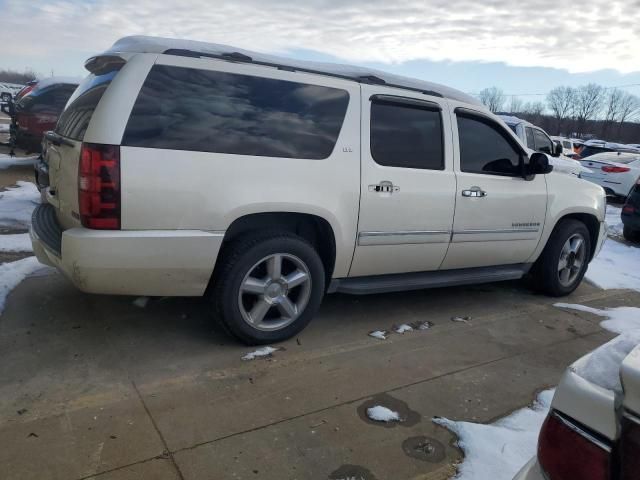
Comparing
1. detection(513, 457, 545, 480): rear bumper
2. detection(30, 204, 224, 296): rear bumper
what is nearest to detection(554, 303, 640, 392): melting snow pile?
detection(513, 457, 545, 480): rear bumper

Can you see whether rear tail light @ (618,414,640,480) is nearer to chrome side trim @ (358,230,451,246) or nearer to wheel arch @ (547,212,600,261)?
chrome side trim @ (358,230,451,246)

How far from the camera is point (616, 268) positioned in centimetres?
700

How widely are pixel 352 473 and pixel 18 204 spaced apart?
20.5ft

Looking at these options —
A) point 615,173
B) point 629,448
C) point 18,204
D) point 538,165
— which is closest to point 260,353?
point 629,448

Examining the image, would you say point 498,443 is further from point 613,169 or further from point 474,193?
point 613,169

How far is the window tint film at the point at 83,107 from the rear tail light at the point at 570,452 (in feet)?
9.43

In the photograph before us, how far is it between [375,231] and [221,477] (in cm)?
207

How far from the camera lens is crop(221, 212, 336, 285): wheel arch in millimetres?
3496

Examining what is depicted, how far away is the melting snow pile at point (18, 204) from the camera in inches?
244

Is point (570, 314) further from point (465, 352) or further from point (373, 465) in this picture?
point (373, 465)

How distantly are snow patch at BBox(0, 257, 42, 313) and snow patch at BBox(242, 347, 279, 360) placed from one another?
1.96 meters

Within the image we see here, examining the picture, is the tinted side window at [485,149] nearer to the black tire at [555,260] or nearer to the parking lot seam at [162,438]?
the black tire at [555,260]

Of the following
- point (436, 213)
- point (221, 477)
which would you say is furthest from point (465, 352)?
point (221, 477)

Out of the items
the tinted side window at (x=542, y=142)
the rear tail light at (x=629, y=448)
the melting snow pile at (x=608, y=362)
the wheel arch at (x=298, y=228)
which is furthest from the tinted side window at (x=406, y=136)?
the tinted side window at (x=542, y=142)
